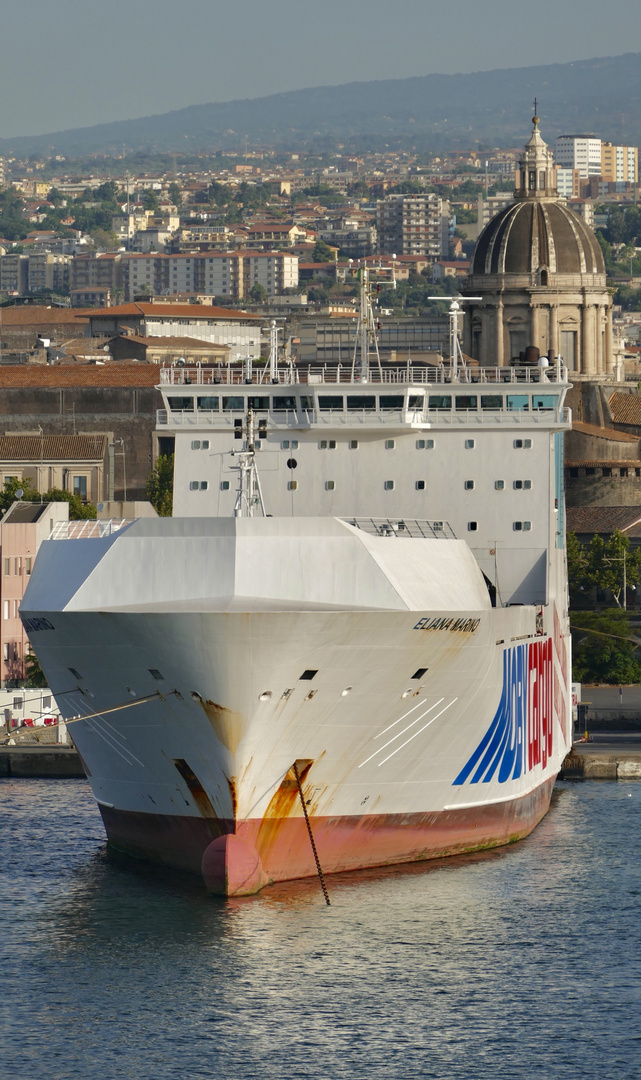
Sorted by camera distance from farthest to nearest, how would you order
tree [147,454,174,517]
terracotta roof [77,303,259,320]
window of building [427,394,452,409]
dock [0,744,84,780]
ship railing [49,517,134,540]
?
terracotta roof [77,303,259,320] → tree [147,454,174,517] → dock [0,744,84,780] → window of building [427,394,452,409] → ship railing [49,517,134,540]

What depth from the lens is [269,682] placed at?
32812mm

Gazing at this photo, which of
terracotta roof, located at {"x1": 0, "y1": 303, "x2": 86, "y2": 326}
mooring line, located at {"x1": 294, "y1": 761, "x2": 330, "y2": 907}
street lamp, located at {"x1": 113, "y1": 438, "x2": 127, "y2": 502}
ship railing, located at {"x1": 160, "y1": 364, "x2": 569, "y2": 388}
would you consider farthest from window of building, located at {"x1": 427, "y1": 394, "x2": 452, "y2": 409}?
terracotta roof, located at {"x1": 0, "y1": 303, "x2": 86, "y2": 326}

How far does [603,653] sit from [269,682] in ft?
136

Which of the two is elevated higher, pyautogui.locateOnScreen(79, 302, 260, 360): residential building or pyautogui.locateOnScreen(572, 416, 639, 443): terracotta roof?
pyautogui.locateOnScreen(79, 302, 260, 360): residential building

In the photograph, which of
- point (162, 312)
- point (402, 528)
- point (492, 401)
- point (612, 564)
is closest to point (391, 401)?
point (492, 401)

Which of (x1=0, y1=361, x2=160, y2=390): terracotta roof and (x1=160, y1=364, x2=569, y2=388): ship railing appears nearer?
(x1=160, y1=364, x2=569, y2=388): ship railing

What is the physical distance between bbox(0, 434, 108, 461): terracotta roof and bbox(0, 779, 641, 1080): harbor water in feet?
178

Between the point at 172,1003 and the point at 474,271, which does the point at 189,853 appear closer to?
the point at 172,1003

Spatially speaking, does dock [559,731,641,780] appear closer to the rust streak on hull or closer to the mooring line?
the rust streak on hull

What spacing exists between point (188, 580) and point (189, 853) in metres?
5.31

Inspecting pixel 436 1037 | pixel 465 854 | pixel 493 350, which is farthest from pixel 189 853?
pixel 493 350

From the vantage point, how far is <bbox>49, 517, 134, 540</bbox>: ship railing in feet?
120

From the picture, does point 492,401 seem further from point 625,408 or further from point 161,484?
point 625,408

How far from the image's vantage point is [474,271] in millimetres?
119812
